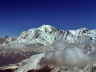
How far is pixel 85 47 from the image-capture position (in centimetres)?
388

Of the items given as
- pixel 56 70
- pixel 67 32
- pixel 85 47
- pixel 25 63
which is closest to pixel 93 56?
pixel 85 47

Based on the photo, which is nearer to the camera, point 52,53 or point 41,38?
point 52,53

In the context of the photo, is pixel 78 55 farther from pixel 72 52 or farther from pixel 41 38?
pixel 41 38

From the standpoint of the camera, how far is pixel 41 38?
180125mm

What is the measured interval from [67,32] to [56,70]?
557ft

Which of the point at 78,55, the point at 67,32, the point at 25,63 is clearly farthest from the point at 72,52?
the point at 67,32

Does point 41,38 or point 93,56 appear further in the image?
point 41,38

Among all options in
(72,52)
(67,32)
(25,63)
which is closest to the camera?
(72,52)

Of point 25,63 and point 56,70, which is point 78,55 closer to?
point 56,70

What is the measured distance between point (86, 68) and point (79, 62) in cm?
14

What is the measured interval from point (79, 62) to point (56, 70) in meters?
0.40

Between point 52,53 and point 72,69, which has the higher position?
point 52,53

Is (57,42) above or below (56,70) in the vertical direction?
above

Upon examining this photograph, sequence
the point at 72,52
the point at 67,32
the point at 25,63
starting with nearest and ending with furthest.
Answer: the point at 72,52 < the point at 25,63 < the point at 67,32
